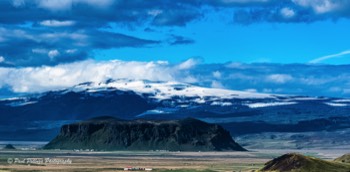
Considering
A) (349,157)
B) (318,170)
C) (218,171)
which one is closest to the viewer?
(318,170)

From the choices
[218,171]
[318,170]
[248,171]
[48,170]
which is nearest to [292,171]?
[318,170]

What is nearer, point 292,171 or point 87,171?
point 292,171

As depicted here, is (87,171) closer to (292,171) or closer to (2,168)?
(2,168)

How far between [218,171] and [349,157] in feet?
90.9

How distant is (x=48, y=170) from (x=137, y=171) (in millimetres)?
17740

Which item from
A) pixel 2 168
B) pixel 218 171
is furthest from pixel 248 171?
pixel 2 168

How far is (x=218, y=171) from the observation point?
19075 cm

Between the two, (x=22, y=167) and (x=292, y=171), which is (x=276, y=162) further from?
(x=22, y=167)

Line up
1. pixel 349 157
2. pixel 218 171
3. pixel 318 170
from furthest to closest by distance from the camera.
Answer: pixel 218 171 < pixel 349 157 < pixel 318 170

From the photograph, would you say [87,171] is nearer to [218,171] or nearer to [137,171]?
[137,171]

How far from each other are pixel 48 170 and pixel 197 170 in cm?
2986

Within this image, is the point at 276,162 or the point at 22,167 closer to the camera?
the point at 276,162

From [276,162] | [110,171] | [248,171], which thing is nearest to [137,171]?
[110,171]

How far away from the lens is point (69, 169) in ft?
632
